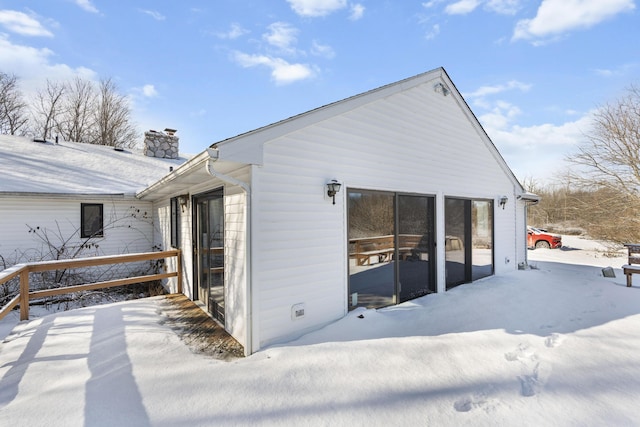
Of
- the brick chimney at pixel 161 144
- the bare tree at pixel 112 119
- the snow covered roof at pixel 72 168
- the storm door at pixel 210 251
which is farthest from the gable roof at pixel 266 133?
the bare tree at pixel 112 119

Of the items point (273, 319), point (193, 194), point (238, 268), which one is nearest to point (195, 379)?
point (273, 319)

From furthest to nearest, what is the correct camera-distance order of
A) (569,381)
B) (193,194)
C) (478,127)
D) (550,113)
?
1. (550,113)
2. (478,127)
3. (193,194)
4. (569,381)

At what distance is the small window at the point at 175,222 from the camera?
6.45m

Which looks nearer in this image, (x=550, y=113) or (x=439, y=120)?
(x=439, y=120)

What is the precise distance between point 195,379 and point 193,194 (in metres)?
3.38

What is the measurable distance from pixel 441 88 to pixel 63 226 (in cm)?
1013

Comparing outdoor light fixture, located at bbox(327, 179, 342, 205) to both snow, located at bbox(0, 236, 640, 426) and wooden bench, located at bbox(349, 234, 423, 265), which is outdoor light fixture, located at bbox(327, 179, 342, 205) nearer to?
wooden bench, located at bbox(349, 234, 423, 265)

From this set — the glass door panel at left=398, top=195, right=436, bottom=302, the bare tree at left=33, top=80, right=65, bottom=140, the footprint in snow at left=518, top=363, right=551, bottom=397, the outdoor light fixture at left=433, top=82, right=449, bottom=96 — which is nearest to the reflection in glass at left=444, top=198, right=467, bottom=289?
the glass door panel at left=398, top=195, right=436, bottom=302

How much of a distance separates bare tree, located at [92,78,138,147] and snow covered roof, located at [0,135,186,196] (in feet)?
30.1

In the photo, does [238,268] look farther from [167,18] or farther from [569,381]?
[167,18]

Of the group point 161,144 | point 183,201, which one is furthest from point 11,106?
point 183,201

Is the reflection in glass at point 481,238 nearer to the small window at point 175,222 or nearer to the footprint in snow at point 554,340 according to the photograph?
the footprint in snow at point 554,340

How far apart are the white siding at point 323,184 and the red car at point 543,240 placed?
453 inches

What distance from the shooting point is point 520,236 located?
27.3ft
